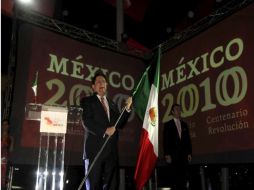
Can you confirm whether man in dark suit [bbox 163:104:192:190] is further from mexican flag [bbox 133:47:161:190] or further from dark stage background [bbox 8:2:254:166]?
mexican flag [bbox 133:47:161:190]

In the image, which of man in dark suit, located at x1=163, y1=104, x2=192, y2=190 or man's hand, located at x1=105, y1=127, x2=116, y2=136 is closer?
man's hand, located at x1=105, y1=127, x2=116, y2=136

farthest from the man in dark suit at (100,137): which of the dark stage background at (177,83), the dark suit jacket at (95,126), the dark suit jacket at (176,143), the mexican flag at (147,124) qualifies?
the dark stage background at (177,83)

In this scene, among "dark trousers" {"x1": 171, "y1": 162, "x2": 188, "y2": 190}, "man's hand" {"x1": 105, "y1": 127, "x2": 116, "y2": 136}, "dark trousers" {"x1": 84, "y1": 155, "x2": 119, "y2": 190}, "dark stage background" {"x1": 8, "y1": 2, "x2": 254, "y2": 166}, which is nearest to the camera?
"man's hand" {"x1": 105, "y1": 127, "x2": 116, "y2": 136}

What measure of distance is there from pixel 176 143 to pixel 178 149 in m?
0.10

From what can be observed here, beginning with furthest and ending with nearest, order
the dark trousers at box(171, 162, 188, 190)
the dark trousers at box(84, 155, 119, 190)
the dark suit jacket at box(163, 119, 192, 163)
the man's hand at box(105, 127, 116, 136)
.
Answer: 1. the dark suit jacket at box(163, 119, 192, 163)
2. the dark trousers at box(171, 162, 188, 190)
3. the dark trousers at box(84, 155, 119, 190)
4. the man's hand at box(105, 127, 116, 136)

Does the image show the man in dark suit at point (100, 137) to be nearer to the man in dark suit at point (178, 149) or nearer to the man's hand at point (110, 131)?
→ the man's hand at point (110, 131)

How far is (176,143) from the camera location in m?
4.68

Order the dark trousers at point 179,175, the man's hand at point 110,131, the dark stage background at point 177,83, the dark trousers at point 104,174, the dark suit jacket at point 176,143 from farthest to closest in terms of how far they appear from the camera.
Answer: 1. the dark suit jacket at point 176,143
2. the dark trousers at point 179,175
3. the dark stage background at point 177,83
4. the dark trousers at point 104,174
5. the man's hand at point 110,131

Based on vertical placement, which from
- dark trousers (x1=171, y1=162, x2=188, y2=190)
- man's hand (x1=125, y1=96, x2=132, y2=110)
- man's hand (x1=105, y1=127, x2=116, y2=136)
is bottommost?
dark trousers (x1=171, y1=162, x2=188, y2=190)

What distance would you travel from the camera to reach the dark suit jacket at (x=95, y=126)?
316cm

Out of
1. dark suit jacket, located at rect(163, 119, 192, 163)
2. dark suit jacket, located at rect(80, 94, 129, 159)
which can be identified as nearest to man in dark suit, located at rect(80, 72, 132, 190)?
dark suit jacket, located at rect(80, 94, 129, 159)

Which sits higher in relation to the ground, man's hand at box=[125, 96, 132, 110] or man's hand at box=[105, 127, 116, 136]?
man's hand at box=[125, 96, 132, 110]

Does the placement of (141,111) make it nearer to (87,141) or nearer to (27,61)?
(87,141)

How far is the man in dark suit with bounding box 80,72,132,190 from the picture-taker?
3098mm
